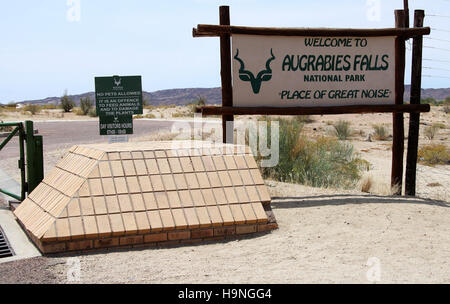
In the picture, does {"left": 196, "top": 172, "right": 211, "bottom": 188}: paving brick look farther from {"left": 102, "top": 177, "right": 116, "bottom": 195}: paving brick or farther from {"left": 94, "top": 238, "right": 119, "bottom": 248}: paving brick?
{"left": 94, "top": 238, "right": 119, "bottom": 248}: paving brick

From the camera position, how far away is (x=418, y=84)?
10594 mm

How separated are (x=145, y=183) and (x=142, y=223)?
67cm

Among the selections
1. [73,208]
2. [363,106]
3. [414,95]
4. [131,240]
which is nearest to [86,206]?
[73,208]

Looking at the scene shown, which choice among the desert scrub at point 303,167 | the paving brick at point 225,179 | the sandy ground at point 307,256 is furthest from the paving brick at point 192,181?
the desert scrub at point 303,167

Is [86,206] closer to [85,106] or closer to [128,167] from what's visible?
[128,167]

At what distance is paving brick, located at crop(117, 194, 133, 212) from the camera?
6535 mm

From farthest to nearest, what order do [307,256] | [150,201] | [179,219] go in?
1. [150,201]
2. [179,219]
3. [307,256]

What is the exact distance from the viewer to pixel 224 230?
677 centimetres

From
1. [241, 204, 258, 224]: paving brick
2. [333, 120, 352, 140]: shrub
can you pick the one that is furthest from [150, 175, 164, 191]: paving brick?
[333, 120, 352, 140]: shrub

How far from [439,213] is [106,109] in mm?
6498

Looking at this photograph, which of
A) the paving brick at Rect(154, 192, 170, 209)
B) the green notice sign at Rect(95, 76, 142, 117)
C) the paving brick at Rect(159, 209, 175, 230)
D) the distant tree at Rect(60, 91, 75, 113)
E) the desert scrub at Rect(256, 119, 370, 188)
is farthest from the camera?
the distant tree at Rect(60, 91, 75, 113)

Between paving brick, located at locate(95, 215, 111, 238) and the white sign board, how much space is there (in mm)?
3697

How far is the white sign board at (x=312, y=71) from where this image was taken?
30.6 ft
